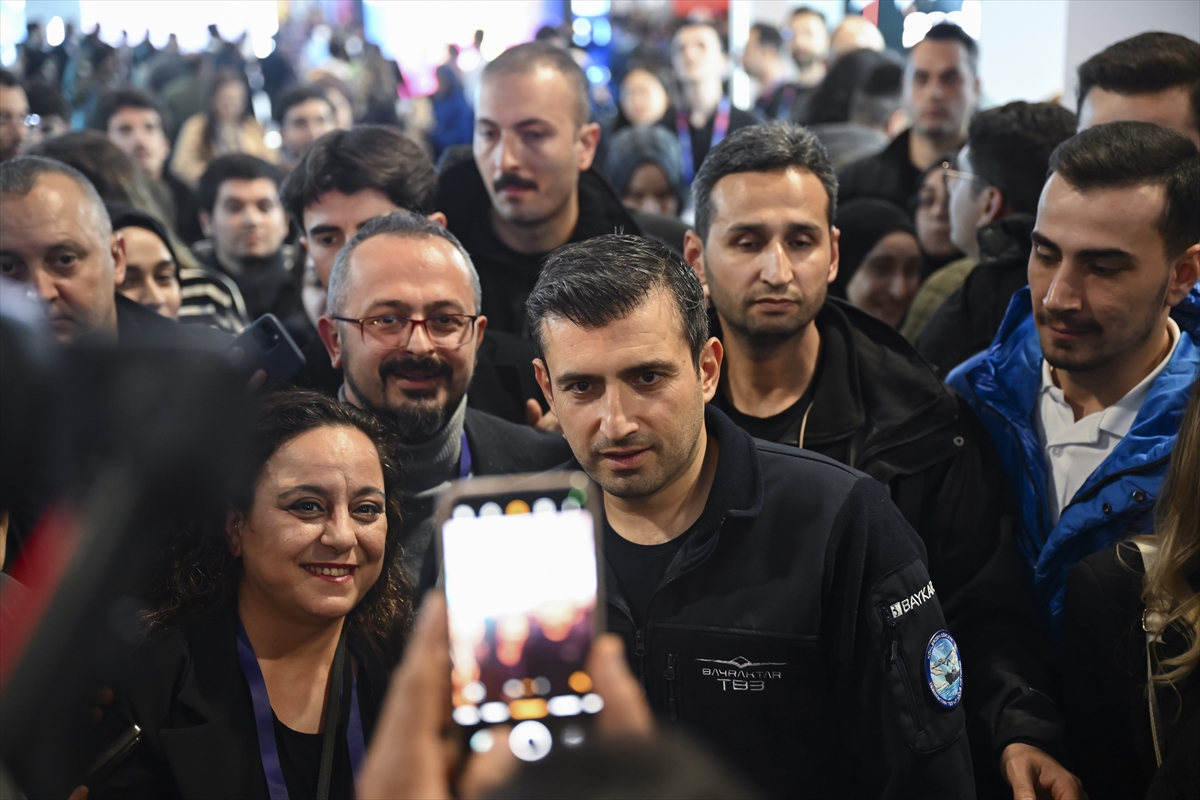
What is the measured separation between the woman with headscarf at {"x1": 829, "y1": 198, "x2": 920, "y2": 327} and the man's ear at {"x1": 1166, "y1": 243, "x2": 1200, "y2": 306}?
4.86 feet

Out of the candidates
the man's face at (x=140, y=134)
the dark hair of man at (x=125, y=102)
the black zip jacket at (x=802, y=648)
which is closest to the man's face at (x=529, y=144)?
the black zip jacket at (x=802, y=648)

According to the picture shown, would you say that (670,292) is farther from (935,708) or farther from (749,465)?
(935,708)

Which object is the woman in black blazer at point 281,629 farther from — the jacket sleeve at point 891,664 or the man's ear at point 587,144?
the man's ear at point 587,144

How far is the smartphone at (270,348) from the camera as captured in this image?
271 centimetres

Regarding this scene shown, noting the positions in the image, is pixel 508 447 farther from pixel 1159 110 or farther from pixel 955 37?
pixel 955 37

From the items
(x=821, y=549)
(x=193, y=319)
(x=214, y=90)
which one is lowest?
(x=821, y=549)

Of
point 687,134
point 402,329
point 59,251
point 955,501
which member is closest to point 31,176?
point 59,251

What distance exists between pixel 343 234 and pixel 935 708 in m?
2.24

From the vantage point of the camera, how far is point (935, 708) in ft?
6.53

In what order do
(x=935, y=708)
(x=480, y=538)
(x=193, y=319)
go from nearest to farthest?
1. (x=480, y=538)
2. (x=935, y=708)
3. (x=193, y=319)

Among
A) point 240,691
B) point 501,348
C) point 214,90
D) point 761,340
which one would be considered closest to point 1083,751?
point 761,340

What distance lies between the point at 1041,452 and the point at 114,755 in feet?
6.64

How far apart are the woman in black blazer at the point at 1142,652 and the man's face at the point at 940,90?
2892mm

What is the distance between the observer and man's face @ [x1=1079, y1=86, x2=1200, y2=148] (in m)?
3.12
